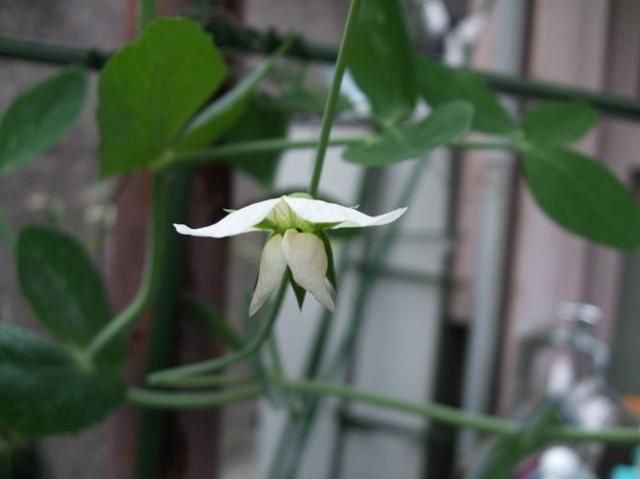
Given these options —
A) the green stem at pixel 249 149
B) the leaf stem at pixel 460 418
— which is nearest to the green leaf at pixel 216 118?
the green stem at pixel 249 149

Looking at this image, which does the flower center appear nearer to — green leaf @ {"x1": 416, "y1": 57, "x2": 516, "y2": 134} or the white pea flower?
the white pea flower

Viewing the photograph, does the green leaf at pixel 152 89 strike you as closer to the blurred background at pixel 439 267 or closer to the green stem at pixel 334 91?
the green stem at pixel 334 91

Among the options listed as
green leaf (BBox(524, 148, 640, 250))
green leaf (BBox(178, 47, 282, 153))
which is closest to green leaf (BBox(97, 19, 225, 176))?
green leaf (BBox(178, 47, 282, 153))

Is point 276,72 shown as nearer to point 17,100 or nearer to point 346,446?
point 17,100

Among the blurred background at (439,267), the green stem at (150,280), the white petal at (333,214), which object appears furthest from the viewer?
the blurred background at (439,267)

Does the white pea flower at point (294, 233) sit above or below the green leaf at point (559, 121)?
below

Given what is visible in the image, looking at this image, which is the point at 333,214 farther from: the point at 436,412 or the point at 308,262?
the point at 436,412

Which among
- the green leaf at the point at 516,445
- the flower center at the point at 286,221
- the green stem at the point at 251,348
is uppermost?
the flower center at the point at 286,221
